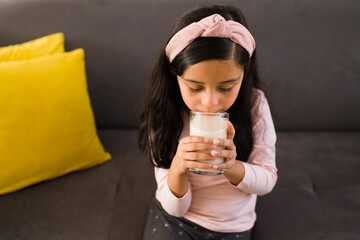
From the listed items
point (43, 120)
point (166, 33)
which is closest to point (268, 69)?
point (166, 33)

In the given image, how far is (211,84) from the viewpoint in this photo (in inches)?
39.1

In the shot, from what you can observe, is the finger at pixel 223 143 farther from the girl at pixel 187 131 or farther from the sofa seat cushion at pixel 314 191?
the sofa seat cushion at pixel 314 191

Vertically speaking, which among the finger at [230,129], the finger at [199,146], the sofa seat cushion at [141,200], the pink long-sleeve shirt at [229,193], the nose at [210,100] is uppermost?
the nose at [210,100]

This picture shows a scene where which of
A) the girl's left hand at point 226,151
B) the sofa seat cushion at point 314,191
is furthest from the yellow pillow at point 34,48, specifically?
the sofa seat cushion at point 314,191

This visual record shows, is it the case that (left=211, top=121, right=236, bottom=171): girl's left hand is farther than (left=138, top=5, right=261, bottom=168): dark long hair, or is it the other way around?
(left=138, top=5, right=261, bottom=168): dark long hair

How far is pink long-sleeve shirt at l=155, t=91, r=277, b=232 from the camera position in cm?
121

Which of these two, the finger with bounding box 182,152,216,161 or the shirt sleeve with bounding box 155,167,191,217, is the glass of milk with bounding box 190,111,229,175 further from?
the shirt sleeve with bounding box 155,167,191,217

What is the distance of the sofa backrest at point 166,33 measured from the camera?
5.72 ft

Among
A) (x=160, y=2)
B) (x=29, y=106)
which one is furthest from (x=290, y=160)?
(x=29, y=106)

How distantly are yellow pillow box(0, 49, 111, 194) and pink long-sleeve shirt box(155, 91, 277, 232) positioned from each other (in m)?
0.51

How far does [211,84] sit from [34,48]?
1.03 meters

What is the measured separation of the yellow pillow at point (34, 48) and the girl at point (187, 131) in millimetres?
637

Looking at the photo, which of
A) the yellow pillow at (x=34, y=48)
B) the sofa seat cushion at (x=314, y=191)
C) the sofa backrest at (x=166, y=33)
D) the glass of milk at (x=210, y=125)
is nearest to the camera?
the glass of milk at (x=210, y=125)

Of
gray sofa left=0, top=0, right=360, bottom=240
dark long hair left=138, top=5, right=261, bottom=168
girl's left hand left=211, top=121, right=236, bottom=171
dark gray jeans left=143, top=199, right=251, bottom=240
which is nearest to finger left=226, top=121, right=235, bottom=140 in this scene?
girl's left hand left=211, top=121, right=236, bottom=171
